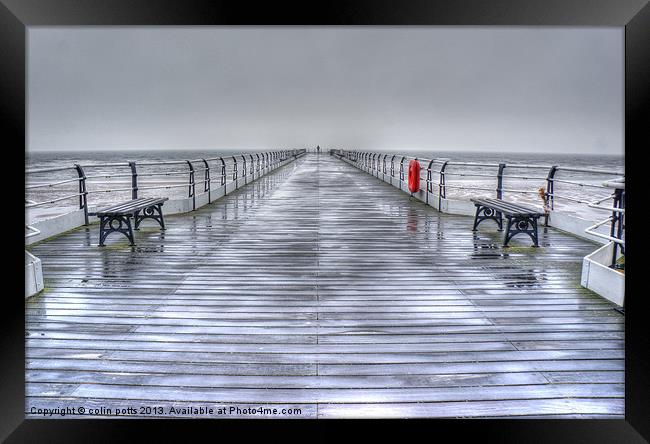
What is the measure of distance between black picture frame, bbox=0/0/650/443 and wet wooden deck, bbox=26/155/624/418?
0.18m

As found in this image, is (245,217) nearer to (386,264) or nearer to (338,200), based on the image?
(338,200)

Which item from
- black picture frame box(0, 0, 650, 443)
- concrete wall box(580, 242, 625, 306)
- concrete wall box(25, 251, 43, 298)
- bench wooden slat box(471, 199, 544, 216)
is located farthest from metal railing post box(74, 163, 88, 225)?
concrete wall box(580, 242, 625, 306)

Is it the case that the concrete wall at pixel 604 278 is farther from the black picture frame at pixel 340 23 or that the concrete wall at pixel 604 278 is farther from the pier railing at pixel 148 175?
the pier railing at pixel 148 175

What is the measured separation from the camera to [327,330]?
3.99 m

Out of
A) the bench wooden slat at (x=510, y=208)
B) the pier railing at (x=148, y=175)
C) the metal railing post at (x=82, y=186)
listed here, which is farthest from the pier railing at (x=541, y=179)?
Result: the metal railing post at (x=82, y=186)

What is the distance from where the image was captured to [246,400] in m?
2.88

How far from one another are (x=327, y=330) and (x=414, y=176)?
1013cm

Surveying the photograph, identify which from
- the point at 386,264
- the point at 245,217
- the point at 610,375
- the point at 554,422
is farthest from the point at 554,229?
the point at 554,422

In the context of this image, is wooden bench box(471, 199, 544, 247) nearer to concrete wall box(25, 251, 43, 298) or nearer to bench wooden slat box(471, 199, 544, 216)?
bench wooden slat box(471, 199, 544, 216)

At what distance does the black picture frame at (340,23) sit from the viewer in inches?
100

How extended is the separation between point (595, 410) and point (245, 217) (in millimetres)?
8298

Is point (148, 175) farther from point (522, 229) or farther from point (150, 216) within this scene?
point (522, 229)

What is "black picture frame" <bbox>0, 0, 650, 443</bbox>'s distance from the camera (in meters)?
2.54

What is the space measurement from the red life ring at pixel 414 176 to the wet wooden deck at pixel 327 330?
6.01 metres
